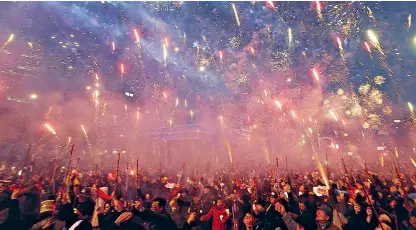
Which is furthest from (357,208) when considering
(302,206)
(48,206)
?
(48,206)

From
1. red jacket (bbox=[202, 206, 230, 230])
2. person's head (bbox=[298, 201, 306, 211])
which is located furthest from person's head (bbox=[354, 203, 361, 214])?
red jacket (bbox=[202, 206, 230, 230])

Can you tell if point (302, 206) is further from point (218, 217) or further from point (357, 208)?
point (218, 217)

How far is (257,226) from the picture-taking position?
616 centimetres

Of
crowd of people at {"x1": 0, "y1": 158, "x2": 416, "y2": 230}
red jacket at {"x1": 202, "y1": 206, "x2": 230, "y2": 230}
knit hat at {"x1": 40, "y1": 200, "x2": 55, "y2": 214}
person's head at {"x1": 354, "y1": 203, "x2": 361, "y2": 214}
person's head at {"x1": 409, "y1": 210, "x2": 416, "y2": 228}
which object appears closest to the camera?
crowd of people at {"x1": 0, "y1": 158, "x2": 416, "y2": 230}

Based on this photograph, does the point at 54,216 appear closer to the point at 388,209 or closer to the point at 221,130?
the point at 388,209

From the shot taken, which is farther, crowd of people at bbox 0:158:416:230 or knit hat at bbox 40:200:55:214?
knit hat at bbox 40:200:55:214

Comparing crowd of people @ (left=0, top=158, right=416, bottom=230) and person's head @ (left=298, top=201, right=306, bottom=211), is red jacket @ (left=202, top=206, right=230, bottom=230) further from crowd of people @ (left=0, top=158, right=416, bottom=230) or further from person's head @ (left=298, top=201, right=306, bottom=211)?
person's head @ (left=298, top=201, right=306, bottom=211)

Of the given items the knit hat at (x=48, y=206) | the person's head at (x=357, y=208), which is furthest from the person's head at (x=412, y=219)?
the knit hat at (x=48, y=206)

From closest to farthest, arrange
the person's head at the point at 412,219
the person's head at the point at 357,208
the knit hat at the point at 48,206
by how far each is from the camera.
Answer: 1. the knit hat at the point at 48,206
2. the person's head at the point at 412,219
3. the person's head at the point at 357,208

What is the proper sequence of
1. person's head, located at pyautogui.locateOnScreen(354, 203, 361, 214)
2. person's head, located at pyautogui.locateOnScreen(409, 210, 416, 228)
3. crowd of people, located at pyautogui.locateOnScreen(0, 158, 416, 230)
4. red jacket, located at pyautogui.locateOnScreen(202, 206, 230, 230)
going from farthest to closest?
red jacket, located at pyautogui.locateOnScreen(202, 206, 230, 230) → person's head, located at pyautogui.locateOnScreen(354, 203, 361, 214) → person's head, located at pyautogui.locateOnScreen(409, 210, 416, 228) → crowd of people, located at pyautogui.locateOnScreen(0, 158, 416, 230)

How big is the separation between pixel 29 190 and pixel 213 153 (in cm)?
3151

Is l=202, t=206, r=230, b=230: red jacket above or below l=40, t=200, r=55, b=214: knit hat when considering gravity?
below

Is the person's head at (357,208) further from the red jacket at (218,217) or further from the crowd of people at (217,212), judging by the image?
the red jacket at (218,217)

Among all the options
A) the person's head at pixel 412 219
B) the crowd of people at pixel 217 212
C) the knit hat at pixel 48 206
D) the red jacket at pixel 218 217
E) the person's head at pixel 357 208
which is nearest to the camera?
the crowd of people at pixel 217 212
